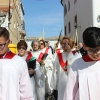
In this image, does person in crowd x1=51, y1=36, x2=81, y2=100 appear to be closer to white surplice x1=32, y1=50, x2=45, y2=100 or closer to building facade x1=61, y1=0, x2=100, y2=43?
white surplice x1=32, y1=50, x2=45, y2=100

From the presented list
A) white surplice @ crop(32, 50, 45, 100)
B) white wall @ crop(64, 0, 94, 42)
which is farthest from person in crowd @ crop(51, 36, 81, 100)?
white wall @ crop(64, 0, 94, 42)

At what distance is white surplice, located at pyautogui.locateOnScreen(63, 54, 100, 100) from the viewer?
2944 mm

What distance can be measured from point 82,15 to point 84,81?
2375 centimetres

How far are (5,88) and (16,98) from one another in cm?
17

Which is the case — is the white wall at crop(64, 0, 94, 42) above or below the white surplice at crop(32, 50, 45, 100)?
above

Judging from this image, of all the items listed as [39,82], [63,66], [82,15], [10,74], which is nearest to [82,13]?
[82,15]

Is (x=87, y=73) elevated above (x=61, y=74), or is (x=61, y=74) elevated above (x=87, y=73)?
(x=87, y=73)

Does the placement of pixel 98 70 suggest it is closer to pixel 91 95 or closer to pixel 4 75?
pixel 91 95

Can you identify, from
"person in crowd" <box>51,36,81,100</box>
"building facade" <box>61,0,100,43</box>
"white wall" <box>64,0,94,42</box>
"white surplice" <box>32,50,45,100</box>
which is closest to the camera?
"person in crowd" <box>51,36,81,100</box>

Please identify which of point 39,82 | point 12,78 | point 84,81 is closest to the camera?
point 84,81

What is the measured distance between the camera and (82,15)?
86.4ft

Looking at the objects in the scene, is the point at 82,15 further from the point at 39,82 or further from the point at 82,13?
the point at 39,82

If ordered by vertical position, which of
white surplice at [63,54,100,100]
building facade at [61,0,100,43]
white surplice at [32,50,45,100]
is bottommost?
white surplice at [32,50,45,100]

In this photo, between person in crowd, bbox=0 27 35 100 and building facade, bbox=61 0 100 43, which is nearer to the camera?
person in crowd, bbox=0 27 35 100
